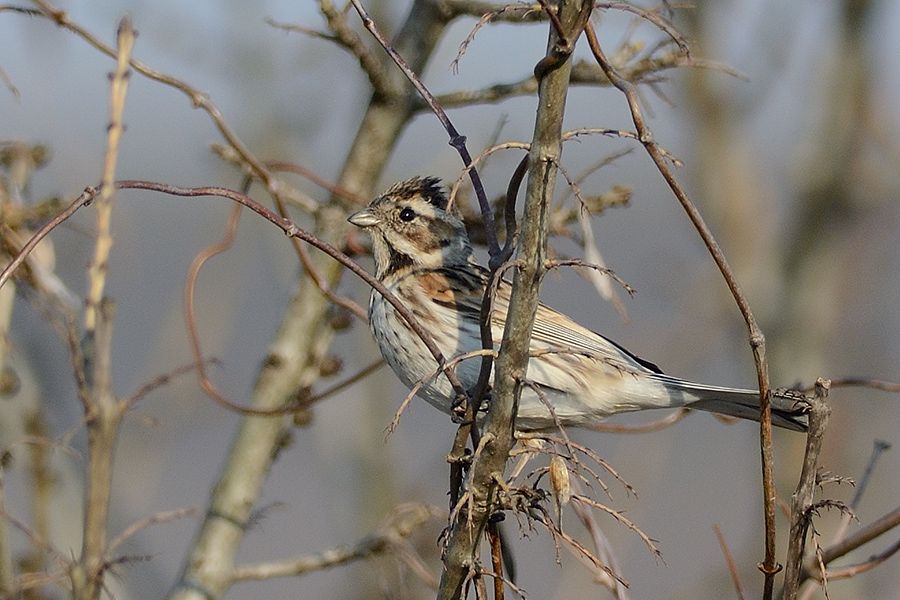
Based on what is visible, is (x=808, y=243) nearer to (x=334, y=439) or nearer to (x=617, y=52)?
(x=334, y=439)

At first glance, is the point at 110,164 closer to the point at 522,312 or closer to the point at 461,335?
the point at 522,312

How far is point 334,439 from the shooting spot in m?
6.85

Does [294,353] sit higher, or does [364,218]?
[364,218]

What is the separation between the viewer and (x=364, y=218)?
4156 mm

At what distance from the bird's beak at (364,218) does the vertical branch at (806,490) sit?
2238 millimetres

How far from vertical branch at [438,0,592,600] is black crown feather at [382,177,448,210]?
2.11 metres

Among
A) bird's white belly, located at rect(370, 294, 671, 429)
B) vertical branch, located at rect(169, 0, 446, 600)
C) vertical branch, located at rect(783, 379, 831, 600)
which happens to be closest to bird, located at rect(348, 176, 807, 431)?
bird's white belly, located at rect(370, 294, 671, 429)

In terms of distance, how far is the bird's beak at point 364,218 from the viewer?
411 cm

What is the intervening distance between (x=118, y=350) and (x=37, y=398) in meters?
10.7

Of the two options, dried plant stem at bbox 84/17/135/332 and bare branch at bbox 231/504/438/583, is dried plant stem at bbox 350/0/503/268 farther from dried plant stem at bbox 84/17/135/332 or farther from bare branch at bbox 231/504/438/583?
bare branch at bbox 231/504/438/583

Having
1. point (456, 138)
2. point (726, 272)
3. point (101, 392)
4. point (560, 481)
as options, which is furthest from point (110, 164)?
point (726, 272)

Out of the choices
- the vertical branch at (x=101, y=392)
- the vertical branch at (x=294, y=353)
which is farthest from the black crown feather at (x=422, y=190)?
the vertical branch at (x=101, y=392)

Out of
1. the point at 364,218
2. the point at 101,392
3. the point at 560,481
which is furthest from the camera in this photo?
the point at 364,218

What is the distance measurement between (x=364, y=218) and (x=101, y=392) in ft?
4.82
